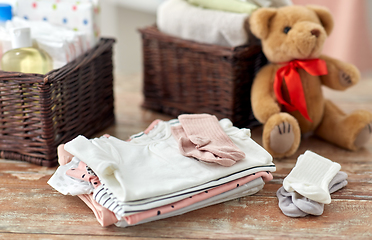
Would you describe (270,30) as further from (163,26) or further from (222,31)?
(163,26)

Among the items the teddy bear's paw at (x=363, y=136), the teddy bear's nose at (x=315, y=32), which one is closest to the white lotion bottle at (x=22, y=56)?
the teddy bear's nose at (x=315, y=32)

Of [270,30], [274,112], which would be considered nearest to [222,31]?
[270,30]

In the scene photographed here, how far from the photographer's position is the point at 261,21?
0.87 meters

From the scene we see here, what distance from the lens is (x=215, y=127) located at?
0.79m

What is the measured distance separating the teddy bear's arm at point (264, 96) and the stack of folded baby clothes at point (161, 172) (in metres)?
0.11

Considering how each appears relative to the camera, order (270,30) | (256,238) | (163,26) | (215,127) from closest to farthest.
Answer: (256,238)
(215,127)
(270,30)
(163,26)

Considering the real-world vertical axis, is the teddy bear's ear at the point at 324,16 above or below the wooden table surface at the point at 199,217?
above

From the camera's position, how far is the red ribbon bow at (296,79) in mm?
872

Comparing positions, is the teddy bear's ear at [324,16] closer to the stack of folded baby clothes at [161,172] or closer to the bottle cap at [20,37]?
the stack of folded baby clothes at [161,172]

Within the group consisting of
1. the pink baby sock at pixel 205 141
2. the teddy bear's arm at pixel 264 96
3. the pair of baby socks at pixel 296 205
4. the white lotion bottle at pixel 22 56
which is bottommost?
the pair of baby socks at pixel 296 205

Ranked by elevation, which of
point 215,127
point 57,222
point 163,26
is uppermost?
point 163,26

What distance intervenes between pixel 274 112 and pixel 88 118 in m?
0.44

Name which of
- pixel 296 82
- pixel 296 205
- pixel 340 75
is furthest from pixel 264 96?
pixel 296 205

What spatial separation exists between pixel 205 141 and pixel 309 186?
0.20 metres
